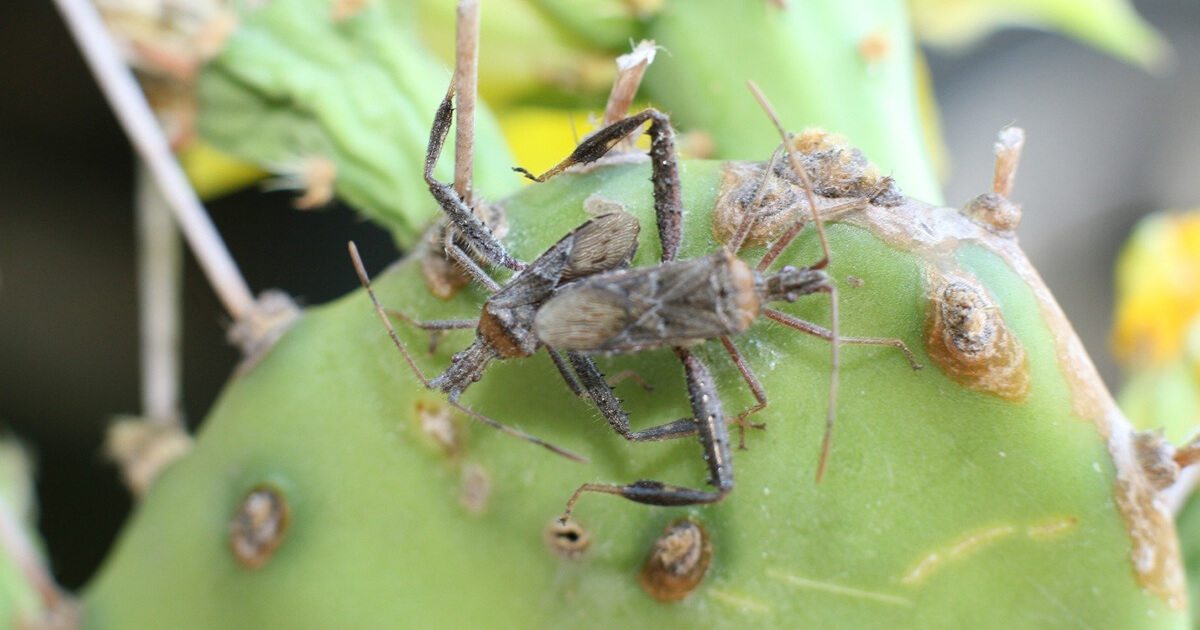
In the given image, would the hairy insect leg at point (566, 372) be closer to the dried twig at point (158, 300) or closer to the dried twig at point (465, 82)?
the dried twig at point (465, 82)

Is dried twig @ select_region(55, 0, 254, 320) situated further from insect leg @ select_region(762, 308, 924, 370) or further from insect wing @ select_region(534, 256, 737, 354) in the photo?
insect leg @ select_region(762, 308, 924, 370)

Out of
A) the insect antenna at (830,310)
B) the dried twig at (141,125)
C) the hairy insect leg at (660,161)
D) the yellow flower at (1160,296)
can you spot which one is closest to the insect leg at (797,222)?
the insect antenna at (830,310)

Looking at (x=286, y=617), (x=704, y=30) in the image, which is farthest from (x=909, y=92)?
(x=286, y=617)

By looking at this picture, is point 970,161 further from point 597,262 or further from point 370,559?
point 370,559

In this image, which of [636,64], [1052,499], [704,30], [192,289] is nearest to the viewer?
[1052,499]

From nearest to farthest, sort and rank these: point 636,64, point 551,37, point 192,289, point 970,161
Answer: point 636,64 < point 551,37 < point 192,289 < point 970,161

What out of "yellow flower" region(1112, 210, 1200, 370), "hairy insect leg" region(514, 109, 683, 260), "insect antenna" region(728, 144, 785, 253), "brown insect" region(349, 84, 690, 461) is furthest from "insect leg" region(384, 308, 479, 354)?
"yellow flower" region(1112, 210, 1200, 370)

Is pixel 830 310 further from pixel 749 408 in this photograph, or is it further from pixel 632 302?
Answer: pixel 632 302

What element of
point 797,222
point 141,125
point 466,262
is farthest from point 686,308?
point 141,125
